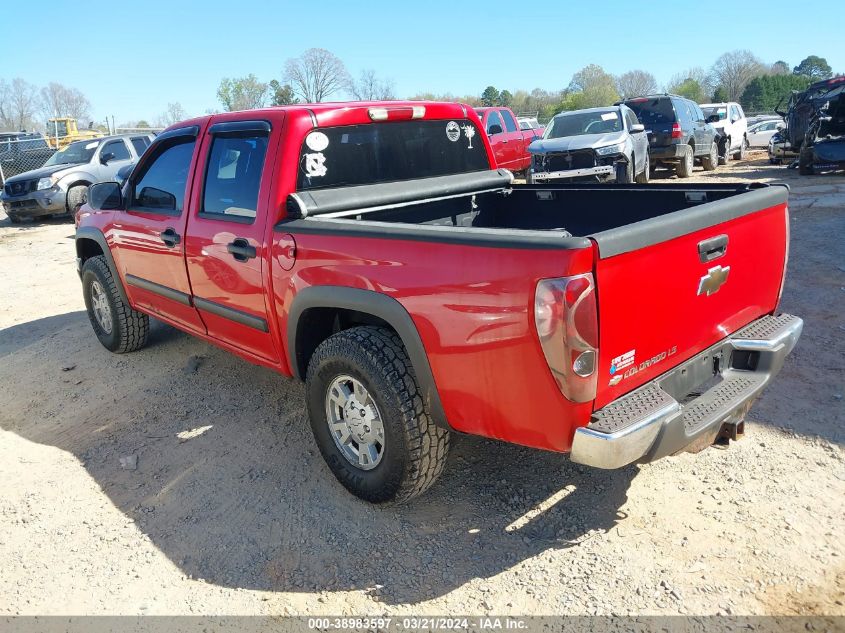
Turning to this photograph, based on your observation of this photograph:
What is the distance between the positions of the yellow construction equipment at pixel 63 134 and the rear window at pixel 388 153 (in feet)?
83.6

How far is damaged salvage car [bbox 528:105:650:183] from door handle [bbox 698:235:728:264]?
901 cm

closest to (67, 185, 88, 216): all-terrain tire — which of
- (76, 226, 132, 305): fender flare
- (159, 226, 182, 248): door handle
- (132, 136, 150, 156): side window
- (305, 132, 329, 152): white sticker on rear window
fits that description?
(132, 136, 150, 156): side window

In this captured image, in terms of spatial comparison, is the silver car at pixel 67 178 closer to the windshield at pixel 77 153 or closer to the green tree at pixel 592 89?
the windshield at pixel 77 153

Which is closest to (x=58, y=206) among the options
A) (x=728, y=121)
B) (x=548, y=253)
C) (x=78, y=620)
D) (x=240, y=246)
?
(x=240, y=246)

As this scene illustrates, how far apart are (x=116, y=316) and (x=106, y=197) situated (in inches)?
42.2

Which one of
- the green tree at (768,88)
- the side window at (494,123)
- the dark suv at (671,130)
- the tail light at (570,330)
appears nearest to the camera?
the tail light at (570,330)

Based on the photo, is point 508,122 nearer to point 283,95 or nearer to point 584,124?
point 584,124

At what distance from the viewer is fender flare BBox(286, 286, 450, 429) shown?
9.13 feet

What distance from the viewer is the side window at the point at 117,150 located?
15.2 meters

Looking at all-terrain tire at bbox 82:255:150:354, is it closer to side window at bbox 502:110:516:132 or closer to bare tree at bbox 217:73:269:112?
side window at bbox 502:110:516:132

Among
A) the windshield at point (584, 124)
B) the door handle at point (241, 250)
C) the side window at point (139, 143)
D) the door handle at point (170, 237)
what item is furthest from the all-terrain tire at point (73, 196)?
the door handle at point (241, 250)

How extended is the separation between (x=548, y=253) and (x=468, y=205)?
2164 mm

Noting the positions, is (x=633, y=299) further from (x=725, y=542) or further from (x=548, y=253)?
(x=725, y=542)

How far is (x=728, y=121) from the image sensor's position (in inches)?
746
